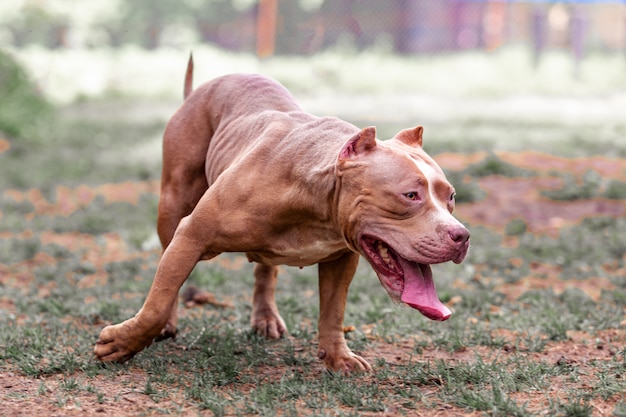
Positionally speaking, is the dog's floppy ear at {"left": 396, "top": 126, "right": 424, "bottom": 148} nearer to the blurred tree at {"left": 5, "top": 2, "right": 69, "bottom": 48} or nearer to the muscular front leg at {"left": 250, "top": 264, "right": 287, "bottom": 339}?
the muscular front leg at {"left": 250, "top": 264, "right": 287, "bottom": 339}

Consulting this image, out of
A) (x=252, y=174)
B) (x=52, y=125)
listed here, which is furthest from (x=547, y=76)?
(x=252, y=174)

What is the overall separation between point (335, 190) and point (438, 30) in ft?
57.3

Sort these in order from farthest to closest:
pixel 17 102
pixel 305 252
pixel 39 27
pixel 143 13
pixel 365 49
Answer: pixel 143 13, pixel 39 27, pixel 365 49, pixel 17 102, pixel 305 252

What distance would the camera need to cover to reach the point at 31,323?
6035 millimetres

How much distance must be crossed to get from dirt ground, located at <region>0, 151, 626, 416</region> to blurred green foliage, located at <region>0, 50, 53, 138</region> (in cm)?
381

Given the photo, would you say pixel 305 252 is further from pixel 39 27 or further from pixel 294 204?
pixel 39 27

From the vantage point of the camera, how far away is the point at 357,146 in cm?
434

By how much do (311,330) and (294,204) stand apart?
1.70 meters

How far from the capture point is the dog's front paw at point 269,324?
19.0 feet

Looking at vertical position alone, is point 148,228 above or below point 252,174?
below

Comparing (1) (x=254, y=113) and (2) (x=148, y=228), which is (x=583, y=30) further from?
(1) (x=254, y=113)

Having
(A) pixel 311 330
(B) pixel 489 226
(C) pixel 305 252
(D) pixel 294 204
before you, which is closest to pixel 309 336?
(A) pixel 311 330

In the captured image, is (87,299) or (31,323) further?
(87,299)

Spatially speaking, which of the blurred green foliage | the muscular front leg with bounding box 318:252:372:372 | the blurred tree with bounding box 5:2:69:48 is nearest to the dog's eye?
the muscular front leg with bounding box 318:252:372:372
